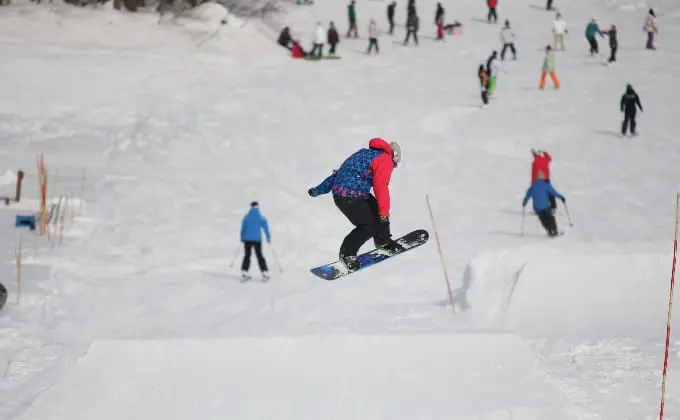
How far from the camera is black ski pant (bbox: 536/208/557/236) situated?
18.6 m

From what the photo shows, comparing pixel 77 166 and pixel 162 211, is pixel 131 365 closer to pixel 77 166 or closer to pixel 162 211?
pixel 162 211

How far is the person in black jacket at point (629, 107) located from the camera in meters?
24.3

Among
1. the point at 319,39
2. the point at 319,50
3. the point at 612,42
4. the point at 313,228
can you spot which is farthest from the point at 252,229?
the point at 612,42

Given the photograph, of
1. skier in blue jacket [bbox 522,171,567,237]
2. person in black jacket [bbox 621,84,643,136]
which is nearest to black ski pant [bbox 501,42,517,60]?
person in black jacket [bbox 621,84,643,136]

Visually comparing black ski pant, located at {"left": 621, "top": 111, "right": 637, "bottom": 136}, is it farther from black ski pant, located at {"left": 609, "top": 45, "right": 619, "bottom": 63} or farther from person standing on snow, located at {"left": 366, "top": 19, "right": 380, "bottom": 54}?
person standing on snow, located at {"left": 366, "top": 19, "right": 380, "bottom": 54}

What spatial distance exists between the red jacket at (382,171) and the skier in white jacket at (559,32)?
93.3ft

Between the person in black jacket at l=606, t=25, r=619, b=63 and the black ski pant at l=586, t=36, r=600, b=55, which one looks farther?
the black ski pant at l=586, t=36, r=600, b=55

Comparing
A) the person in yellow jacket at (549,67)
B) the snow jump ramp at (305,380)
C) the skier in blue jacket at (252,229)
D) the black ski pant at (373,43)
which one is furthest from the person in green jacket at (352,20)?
the snow jump ramp at (305,380)

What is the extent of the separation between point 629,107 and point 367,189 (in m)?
20.5

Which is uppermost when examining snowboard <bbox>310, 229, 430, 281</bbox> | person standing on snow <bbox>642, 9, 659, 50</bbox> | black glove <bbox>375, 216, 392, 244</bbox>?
black glove <bbox>375, 216, 392, 244</bbox>

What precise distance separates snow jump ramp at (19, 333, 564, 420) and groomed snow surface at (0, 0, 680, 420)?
0.03 metres

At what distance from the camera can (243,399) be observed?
1095 cm

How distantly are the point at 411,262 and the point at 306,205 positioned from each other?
3.44 metres

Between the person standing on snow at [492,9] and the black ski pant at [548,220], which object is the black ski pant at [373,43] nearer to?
the person standing on snow at [492,9]
